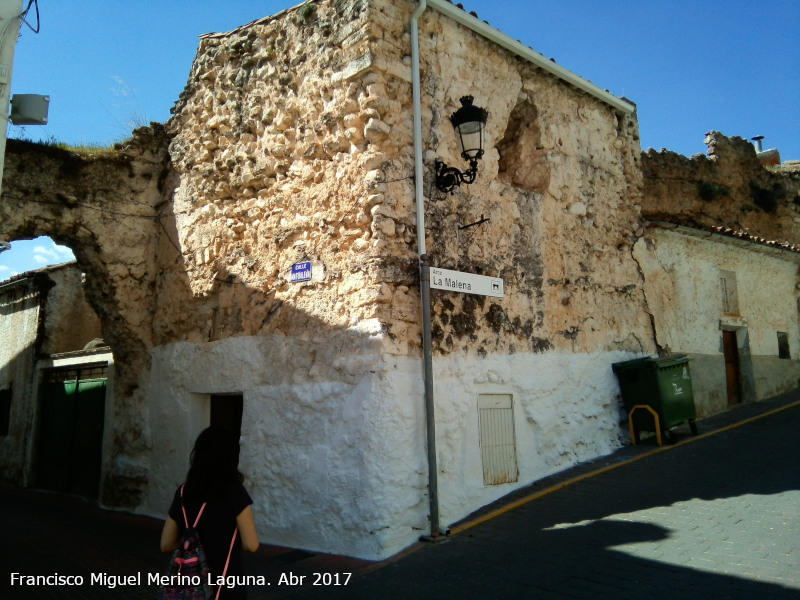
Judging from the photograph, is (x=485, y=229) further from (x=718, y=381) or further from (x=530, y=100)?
(x=718, y=381)

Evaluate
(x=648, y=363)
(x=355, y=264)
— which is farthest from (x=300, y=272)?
(x=648, y=363)

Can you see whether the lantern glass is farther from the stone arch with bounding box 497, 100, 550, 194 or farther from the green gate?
the green gate

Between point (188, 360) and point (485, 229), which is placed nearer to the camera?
point (485, 229)

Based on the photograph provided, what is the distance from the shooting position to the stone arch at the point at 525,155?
830 cm

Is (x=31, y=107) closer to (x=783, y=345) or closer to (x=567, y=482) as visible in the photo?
(x=567, y=482)

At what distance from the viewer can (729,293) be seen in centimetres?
1191

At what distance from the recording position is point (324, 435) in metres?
6.22

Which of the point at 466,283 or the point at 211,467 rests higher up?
the point at 466,283

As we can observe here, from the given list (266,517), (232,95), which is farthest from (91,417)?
(232,95)

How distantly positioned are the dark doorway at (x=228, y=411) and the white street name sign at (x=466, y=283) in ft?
10.4

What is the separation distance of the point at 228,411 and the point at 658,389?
18.4 feet

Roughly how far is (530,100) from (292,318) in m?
4.24

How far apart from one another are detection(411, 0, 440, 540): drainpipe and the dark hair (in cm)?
297

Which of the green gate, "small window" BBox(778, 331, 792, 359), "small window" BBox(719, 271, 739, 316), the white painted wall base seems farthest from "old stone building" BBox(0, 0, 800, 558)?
"small window" BBox(778, 331, 792, 359)
